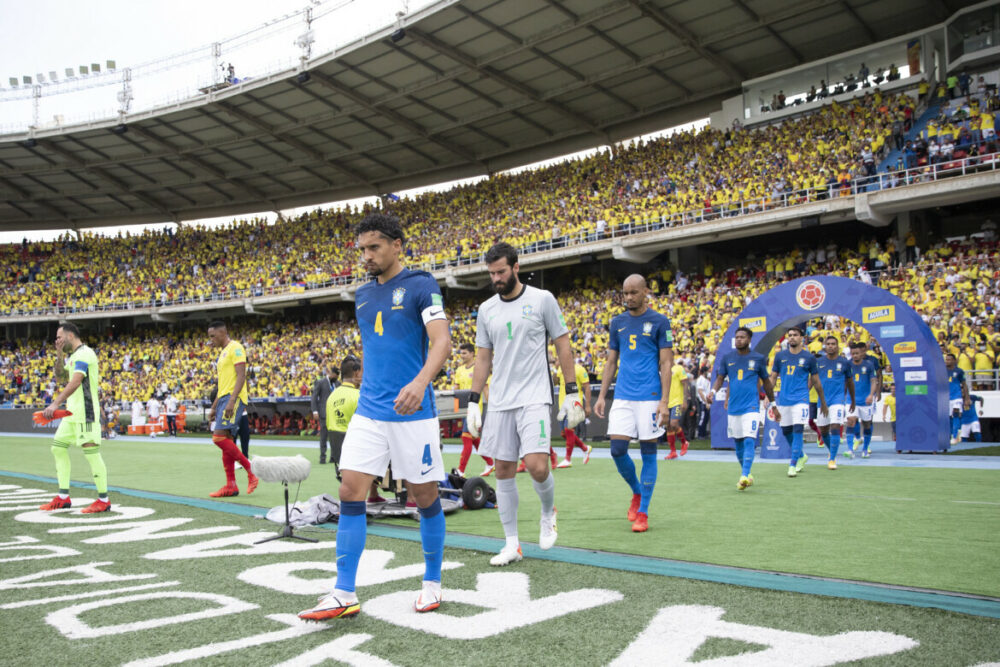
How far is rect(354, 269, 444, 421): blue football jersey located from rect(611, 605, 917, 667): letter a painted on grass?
64.6 inches

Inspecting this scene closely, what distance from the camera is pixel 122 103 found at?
36094mm

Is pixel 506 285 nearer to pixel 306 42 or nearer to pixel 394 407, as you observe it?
pixel 394 407

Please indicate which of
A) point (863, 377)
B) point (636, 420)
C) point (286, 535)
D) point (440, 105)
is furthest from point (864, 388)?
point (440, 105)

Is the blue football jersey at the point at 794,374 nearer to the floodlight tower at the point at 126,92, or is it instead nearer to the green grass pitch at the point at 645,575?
the green grass pitch at the point at 645,575

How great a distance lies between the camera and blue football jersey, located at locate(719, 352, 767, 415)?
9.14 meters

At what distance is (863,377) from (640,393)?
8356 millimetres

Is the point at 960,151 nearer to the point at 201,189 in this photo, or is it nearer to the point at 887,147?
the point at 887,147

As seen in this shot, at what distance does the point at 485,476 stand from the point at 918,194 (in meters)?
15.6

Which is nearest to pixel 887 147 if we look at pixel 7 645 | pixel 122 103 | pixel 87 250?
pixel 7 645

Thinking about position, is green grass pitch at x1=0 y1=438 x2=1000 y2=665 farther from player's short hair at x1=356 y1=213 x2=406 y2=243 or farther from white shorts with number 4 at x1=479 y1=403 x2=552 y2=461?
player's short hair at x1=356 y1=213 x2=406 y2=243

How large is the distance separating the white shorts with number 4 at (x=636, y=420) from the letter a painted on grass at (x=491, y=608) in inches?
86.4

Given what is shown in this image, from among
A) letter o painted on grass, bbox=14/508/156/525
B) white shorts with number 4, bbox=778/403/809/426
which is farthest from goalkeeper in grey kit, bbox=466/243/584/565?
white shorts with number 4, bbox=778/403/809/426

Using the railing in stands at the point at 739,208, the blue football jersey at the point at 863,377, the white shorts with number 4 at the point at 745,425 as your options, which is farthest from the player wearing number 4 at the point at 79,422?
the railing in stands at the point at 739,208

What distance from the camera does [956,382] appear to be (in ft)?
47.9
